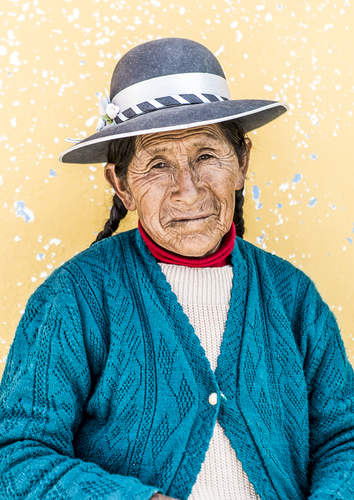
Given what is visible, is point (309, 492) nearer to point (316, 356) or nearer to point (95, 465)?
point (316, 356)

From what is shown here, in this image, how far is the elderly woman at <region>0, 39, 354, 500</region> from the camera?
57.8 inches

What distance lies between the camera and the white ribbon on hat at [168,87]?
1576 millimetres

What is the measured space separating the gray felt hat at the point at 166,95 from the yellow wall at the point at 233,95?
1.47 feet

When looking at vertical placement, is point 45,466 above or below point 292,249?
below

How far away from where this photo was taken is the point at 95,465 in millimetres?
1440

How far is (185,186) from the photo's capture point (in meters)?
1.62

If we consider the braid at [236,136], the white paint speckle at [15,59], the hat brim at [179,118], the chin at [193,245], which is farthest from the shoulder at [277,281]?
the white paint speckle at [15,59]

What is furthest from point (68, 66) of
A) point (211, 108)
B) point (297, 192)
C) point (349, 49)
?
point (349, 49)

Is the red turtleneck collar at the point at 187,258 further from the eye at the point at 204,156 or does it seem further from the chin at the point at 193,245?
the eye at the point at 204,156

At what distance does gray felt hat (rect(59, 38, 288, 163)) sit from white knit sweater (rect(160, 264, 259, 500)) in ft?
1.70

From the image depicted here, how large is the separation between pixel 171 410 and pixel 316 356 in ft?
1.81

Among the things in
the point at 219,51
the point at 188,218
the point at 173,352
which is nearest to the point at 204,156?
the point at 188,218

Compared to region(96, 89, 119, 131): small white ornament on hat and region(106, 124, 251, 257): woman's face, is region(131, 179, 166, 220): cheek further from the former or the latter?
region(96, 89, 119, 131): small white ornament on hat

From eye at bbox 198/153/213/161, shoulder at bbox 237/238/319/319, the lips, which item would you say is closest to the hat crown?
eye at bbox 198/153/213/161
